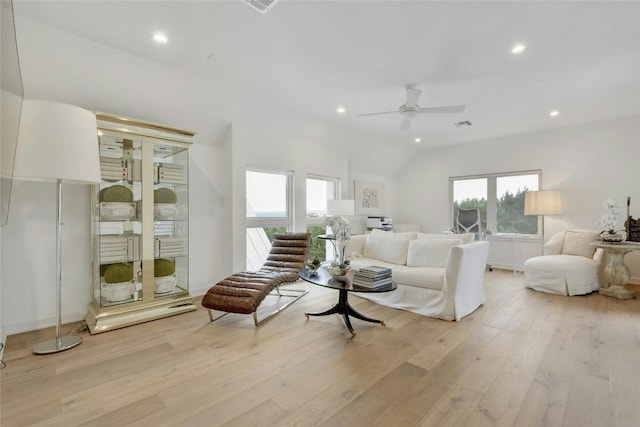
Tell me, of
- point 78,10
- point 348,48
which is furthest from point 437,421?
point 78,10

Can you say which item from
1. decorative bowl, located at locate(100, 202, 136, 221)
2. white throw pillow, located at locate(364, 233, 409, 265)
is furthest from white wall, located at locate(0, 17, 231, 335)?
white throw pillow, located at locate(364, 233, 409, 265)

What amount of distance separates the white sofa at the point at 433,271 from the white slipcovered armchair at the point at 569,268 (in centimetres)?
135

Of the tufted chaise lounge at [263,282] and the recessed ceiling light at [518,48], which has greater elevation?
the recessed ceiling light at [518,48]

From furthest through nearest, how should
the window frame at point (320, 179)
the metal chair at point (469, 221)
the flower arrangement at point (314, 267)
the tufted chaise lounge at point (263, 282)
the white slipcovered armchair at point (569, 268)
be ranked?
the metal chair at point (469, 221)
the window frame at point (320, 179)
the white slipcovered armchair at point (569, 268)
the flower arrangement at point (314, 267)
the tufted chaise lounge at point (263, 282)

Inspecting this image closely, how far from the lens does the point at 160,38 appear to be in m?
2.52

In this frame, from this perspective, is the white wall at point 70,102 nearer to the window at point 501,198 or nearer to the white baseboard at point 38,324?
the white baseboard at point 38,324

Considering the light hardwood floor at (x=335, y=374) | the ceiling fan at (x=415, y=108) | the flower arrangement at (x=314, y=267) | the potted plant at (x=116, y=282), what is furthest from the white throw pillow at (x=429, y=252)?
the potted plant at (x=116, y=282)

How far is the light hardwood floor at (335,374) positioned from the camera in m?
1.62

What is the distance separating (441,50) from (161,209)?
11.1 feet

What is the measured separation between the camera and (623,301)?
12.1 ft

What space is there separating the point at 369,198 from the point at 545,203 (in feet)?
10.7

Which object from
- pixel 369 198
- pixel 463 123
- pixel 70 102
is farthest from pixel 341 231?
pixel 369 198

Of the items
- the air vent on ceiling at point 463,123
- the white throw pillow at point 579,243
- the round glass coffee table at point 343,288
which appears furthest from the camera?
the air vent on ceiling at point 463,123

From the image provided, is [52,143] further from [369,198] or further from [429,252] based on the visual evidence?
[369,198]
